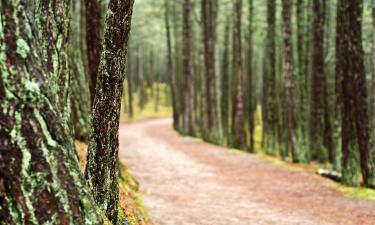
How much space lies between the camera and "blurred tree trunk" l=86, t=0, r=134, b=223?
552 cm

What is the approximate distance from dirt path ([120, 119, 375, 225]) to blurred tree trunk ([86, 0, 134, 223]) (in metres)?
3.08

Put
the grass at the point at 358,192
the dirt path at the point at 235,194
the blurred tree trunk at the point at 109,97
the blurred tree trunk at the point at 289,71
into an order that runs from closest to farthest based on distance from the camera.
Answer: the blurred tree trunk at the point at 109,97
the dirt path at the point at 235,194
the grass at the point at 358,192
the blurred tree trunk at the point at 289,71

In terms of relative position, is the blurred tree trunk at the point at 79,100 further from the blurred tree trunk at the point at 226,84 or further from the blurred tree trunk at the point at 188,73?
the blurred tree trunk at the point at 226,84

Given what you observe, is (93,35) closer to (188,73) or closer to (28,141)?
(28,141)

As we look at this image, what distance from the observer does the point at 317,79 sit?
20062mm

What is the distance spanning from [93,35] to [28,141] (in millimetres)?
6613

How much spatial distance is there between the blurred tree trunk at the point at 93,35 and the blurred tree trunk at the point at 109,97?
4.57m

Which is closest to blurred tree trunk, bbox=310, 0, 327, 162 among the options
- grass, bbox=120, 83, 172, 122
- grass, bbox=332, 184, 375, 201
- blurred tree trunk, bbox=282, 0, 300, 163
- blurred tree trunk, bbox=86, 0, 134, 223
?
blurred tree trunk, bbox=282, 0, 300, 163

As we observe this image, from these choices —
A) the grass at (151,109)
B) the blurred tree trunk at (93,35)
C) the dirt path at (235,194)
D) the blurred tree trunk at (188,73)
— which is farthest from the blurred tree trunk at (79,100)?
the grass at (151,109)

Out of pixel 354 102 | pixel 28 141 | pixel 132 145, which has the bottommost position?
pixel 132 145

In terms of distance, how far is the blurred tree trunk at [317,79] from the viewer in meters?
19.2

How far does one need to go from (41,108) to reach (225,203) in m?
7.22

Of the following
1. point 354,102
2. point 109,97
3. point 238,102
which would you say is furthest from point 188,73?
point 109,97

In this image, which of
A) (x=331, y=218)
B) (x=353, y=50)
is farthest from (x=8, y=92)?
(x=353, y=50)
